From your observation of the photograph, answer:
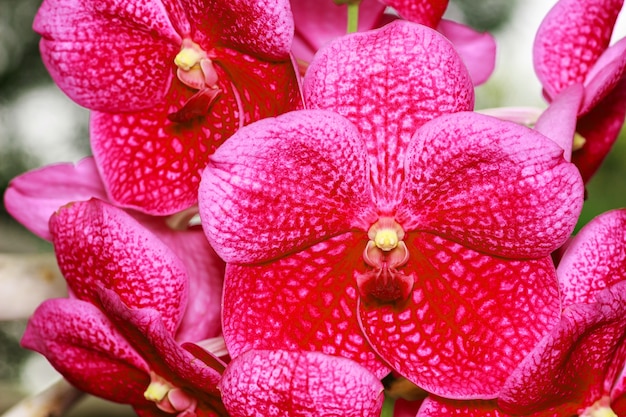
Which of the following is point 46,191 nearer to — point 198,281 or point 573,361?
point 198,281

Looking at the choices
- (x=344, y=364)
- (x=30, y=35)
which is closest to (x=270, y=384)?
(x=344, y=364)

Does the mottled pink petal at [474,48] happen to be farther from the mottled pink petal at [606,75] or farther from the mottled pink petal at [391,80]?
the mottled pink petal at [391,80]

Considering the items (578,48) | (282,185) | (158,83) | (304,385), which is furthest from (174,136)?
(578,48)

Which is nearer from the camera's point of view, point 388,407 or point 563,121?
point 563,121

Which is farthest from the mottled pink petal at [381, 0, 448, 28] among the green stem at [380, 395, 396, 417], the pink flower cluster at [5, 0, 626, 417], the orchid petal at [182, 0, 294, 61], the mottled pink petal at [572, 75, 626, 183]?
the green stem at [380, 395, 396, 417]

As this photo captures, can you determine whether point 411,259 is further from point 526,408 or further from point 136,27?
point 136,27

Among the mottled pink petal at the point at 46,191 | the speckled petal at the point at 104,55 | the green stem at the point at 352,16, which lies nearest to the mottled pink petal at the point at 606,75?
the green stem at the point at 352,16

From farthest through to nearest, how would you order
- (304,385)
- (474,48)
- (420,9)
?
(474,48) → (420,9) → (304,385)
